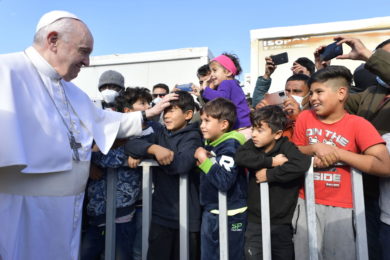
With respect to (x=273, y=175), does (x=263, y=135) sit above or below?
above

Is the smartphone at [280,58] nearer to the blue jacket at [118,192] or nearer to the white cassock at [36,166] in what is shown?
the blue jacket at [118,192]

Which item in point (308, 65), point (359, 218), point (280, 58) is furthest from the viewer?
point (308, 65)

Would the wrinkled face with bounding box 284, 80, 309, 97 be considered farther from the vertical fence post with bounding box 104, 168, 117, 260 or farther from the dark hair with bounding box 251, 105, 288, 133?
the vertical fence post with bounding box 104, 168, 117, 260

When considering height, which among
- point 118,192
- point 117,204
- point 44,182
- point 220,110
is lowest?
point 117,204

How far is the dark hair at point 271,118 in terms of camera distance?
228 cm

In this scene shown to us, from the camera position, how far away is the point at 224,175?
2.12m

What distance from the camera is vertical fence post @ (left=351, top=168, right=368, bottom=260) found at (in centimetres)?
195

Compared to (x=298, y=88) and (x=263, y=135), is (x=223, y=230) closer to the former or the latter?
(x=263, y=135)

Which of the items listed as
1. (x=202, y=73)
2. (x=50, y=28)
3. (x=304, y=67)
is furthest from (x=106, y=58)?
(x=50, y=28)

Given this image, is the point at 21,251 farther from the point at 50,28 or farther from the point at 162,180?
the point at 50,28

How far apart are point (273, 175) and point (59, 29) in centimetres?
176

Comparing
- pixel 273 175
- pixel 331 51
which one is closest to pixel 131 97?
pixel 273 175

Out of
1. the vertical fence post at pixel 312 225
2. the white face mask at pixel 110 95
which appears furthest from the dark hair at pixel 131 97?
the vertical fence post at pixel 312 225

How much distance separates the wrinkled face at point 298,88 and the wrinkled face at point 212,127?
1.02 m
